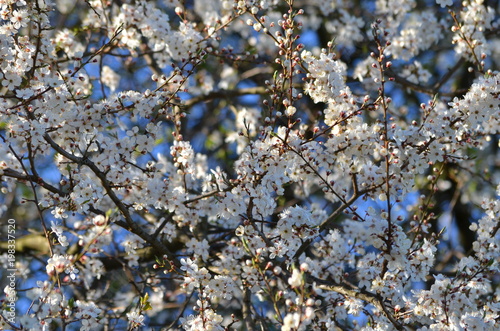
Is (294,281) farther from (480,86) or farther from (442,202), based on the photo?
(442,202)

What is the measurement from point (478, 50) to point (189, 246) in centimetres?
303

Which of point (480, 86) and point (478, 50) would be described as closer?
point (480, 86)

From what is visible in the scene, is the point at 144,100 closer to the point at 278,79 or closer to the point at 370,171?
the point at 278,79

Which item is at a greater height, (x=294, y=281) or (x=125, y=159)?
(x=125, y=159)

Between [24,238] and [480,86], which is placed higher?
[24,238]

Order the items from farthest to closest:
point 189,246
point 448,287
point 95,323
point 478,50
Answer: point 478,50, point 189,246, point 95,323, point 448,287

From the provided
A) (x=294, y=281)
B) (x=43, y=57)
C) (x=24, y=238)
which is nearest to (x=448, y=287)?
(x=294, y=281)

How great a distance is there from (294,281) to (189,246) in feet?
4.98

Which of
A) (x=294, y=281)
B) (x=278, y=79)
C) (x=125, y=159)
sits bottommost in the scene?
(x=294, y=281)

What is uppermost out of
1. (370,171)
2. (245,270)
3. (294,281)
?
(370,171)

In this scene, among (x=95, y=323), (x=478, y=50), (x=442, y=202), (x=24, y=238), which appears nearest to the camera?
(x=95, y=323)

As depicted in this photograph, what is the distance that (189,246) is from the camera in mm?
3988

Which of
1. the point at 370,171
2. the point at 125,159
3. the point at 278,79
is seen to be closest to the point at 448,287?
the point at 370,171

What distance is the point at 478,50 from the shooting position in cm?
485
